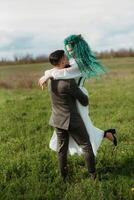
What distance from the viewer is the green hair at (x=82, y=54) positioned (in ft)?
23.2

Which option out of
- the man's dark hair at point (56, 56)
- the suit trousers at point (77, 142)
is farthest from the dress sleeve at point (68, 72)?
the suit trousers at point (77, 142)

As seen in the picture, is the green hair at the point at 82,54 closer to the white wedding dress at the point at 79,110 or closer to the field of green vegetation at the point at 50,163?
the white wedding dress at the point at 79,110

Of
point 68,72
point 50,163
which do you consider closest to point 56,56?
point 68,72

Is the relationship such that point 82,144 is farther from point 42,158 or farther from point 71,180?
point 42,158

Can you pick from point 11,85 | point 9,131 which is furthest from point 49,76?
point 11,85

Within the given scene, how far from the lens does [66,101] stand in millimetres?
7105

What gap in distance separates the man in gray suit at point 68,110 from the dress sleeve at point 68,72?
66mm

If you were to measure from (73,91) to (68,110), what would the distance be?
0.97 ft

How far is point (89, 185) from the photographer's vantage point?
7.03 m

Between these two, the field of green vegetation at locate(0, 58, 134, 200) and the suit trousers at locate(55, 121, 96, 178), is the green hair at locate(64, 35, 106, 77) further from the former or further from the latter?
the field of green vegetation at locate(0, 58, 134, 200)

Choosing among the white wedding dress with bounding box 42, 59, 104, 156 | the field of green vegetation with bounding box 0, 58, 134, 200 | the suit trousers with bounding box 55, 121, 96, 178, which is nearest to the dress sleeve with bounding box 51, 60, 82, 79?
the white wedding dress with bounding box 42, 59, 104, 156

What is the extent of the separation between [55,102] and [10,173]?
1350 millimetres

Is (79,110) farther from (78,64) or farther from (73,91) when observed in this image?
(78,64)

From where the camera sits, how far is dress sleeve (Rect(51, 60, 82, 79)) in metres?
6.99
